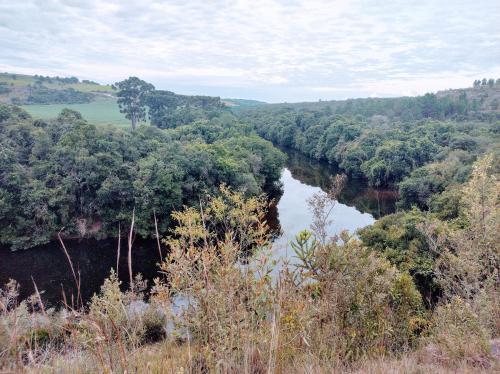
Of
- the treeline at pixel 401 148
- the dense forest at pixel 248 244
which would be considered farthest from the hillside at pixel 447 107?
the treeline at pixel 401 148

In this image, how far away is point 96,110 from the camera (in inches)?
2638

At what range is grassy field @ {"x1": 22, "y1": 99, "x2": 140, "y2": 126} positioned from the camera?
54.6 m

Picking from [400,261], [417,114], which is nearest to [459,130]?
[417,114]

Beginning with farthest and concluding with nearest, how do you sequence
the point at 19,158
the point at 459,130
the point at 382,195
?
the point at 459,130, the point at 382,195, the point at 19,158

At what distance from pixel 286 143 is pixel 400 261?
51504mm

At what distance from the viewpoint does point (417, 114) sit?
68.1m

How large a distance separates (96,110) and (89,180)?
167 feet

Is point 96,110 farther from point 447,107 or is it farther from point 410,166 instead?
point 447,107

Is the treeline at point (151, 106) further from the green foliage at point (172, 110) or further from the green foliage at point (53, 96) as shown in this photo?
the green foliage at point (53, 96)

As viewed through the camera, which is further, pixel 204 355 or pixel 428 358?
pixel 428 358

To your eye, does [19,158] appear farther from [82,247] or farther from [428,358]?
[428,358]

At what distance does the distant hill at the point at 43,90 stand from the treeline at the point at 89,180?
35.4m

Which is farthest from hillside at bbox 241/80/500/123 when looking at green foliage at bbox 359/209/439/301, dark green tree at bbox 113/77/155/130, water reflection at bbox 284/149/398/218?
green foliage at bbox 359/209/439/301

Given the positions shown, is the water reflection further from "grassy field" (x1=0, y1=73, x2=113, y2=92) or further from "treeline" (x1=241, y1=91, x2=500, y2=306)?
"grassy field" (x1=0, y1=73, x2=113, y2=92)
